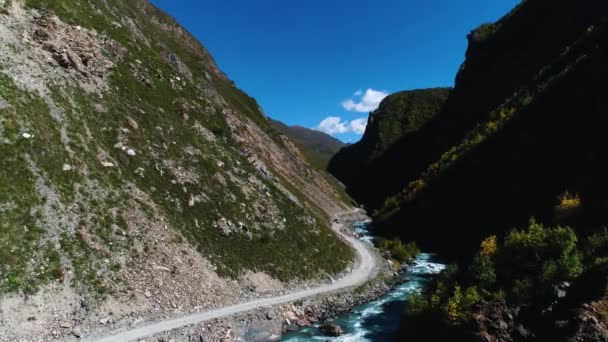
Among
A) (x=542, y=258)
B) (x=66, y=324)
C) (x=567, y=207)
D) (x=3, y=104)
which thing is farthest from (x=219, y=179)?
(x=567, y=207)

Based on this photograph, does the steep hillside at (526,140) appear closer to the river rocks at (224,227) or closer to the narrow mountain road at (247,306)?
the narrow mountain road at (247,306)

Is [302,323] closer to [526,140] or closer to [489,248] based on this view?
[489,248]

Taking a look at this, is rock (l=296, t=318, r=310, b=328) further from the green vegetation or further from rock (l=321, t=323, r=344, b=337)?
the green vegetation

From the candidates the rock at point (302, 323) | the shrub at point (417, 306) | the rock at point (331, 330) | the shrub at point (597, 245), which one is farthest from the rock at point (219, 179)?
the shrub at point (597, 245)

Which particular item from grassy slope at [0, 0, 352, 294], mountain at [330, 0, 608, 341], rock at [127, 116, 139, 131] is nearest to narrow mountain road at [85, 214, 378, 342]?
grassy slope at [0, 0, 352, 294]

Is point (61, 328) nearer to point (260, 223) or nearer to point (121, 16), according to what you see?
point (260, 223)
